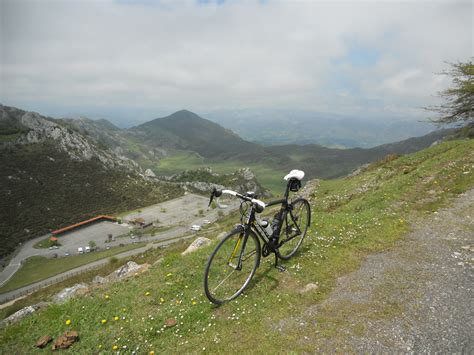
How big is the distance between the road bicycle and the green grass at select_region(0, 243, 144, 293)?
369 feet

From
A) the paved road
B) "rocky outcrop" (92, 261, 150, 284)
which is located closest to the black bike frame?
"rocky outcrop" (92, 261, 150, 284)

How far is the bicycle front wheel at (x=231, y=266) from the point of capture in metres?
8.45

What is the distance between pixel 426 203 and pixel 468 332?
12202mm

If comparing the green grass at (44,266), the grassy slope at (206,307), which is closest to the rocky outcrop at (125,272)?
the grassy slope at (206,307)

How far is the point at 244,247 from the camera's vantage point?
356 inches

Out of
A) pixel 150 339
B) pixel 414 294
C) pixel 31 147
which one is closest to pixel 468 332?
pixel 414 294

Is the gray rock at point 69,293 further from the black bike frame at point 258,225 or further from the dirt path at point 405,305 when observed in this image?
the dirt path at point 405,305

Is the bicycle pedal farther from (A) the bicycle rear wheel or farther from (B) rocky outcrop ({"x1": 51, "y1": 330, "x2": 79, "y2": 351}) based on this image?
(B) rocky outcrop ({"x1": 51, "y1": 330, "x2": 79, "y2": 351})

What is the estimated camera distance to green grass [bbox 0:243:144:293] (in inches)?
3772

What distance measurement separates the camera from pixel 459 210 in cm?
1516

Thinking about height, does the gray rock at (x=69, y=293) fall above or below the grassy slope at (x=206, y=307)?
below

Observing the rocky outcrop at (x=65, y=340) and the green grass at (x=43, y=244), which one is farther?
the green grass at (x=43, y=244)

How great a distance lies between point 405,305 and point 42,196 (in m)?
201

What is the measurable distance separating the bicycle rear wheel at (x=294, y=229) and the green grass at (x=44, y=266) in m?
112
